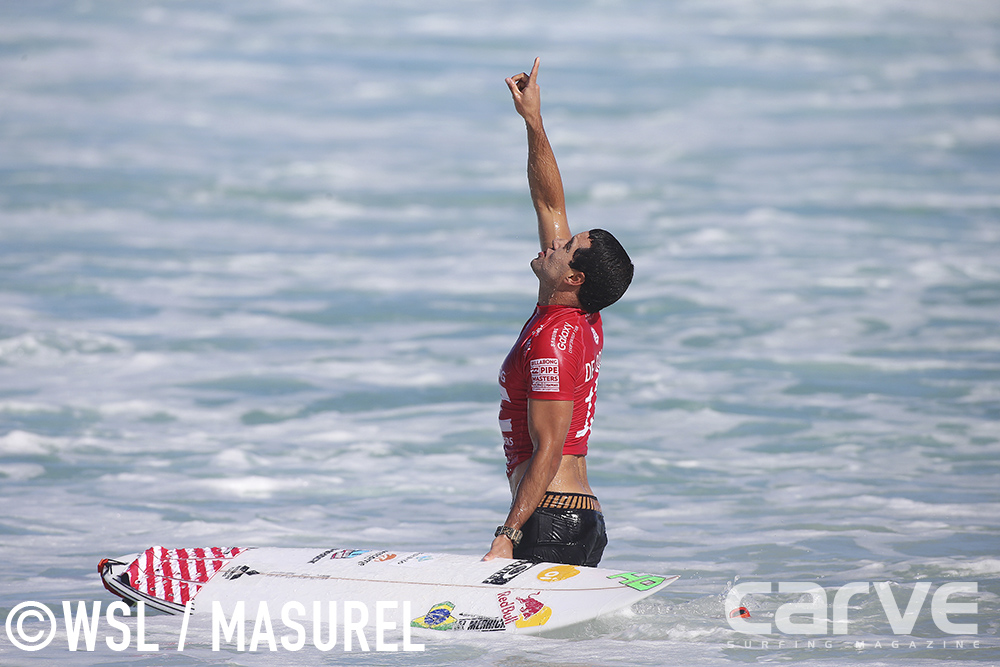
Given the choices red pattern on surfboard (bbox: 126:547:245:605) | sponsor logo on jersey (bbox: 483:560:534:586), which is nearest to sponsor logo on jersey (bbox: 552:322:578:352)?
sponsor logo on jersey (bbox: 483:560:534:586)

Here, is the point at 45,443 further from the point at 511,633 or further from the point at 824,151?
the point at 824,151

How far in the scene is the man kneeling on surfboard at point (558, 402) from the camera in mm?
4738

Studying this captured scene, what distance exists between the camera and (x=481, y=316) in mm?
13625

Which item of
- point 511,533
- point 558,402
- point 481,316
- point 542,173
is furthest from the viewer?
point 481,316

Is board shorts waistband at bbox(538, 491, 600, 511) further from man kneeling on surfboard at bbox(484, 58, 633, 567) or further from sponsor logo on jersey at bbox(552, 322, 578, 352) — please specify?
sponsor logo on jersey at bbox(552, 322, 578, 352)

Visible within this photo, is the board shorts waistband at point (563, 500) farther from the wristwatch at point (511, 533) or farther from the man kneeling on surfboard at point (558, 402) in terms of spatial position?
the wristwatch at point (511, 533)

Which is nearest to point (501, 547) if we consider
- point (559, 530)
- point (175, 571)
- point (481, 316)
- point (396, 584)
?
point (559, 530)

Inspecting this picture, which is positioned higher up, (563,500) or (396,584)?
(563,500)

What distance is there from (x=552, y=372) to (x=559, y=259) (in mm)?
452

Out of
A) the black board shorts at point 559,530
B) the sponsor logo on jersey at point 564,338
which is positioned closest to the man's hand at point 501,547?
the black board shorts at point 559,530

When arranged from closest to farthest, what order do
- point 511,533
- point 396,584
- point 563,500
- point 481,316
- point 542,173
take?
point 511,533
point 563,500
point 396,584
point 542,173
point 481,316

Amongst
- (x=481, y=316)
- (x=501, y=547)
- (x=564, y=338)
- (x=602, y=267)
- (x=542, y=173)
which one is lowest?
(x=501, y=547)

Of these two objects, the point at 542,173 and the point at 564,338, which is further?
the point at 542,173

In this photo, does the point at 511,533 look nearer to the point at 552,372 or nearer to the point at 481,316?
the point at 552,372
